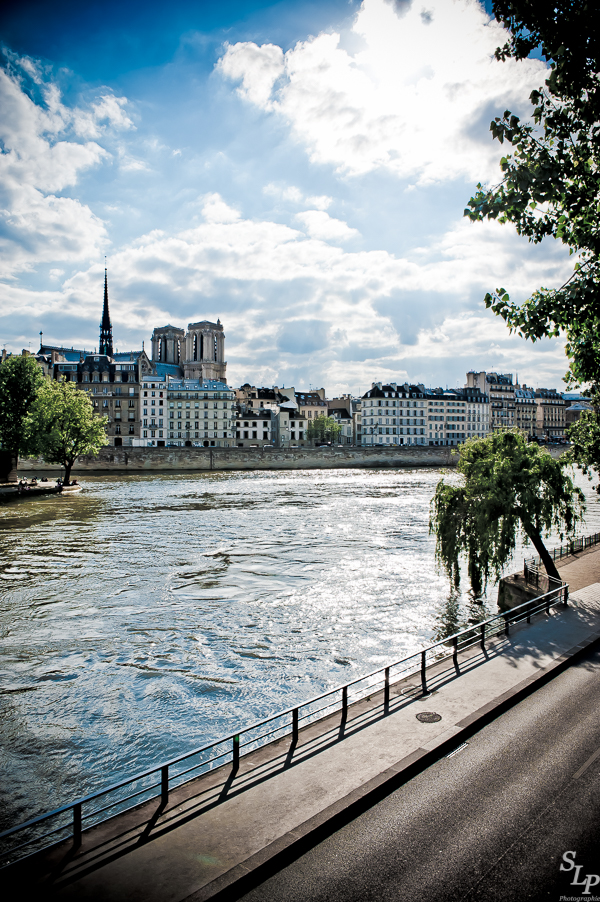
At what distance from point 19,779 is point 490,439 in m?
16.4

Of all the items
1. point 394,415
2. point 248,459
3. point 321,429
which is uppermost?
point 394,415

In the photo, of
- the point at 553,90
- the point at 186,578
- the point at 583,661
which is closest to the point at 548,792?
the point at 583,661

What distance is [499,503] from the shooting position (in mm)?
17938

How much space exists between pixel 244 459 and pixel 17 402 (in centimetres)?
4743

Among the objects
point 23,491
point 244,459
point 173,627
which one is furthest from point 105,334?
point 173,627

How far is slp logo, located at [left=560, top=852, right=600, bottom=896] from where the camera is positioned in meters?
5.68

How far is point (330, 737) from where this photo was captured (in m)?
8.97

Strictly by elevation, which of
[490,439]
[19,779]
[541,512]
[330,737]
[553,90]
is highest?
[553,90]

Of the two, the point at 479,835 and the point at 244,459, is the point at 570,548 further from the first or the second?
the point at 244,459

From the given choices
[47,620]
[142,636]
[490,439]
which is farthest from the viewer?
[490,439]

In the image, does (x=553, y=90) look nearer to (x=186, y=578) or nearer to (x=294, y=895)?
(x=294, y=895)

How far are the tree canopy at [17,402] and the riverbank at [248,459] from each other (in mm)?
26287

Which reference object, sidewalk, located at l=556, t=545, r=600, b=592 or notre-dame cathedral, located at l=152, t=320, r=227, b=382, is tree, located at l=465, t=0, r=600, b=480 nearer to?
sidewalk, located at l=556, t=545, r=600, b=592

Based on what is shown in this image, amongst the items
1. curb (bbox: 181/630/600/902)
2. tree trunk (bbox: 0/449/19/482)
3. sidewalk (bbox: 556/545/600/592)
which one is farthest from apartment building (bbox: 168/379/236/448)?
curb (bbox: 181/630/600/902)
